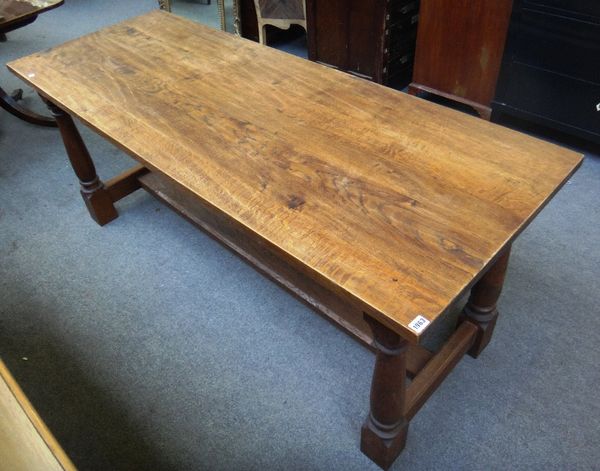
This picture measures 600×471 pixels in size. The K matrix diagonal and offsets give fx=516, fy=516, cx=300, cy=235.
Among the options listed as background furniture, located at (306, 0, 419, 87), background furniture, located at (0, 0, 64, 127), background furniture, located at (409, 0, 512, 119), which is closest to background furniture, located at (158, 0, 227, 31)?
background furniture, located at (306, 0, 419, 87)

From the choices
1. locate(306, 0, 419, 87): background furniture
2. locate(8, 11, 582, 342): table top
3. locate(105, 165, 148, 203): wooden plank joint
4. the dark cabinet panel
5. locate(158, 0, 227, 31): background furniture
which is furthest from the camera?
locate(158, 0, 227, 31): background furniture

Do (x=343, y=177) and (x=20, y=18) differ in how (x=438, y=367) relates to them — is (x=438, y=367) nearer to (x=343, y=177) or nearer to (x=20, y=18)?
(x=343, y=177)

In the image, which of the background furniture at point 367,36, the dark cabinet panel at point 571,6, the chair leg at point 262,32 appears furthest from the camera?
the chair leg at point 262,32

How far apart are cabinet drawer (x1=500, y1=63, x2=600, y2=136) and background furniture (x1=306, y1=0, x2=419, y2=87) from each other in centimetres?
60

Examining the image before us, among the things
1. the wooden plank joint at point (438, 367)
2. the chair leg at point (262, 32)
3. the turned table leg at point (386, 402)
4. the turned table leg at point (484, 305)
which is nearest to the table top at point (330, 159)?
the turned table leg at point (386, 402)

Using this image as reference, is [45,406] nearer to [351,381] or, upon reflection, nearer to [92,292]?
[92,292]

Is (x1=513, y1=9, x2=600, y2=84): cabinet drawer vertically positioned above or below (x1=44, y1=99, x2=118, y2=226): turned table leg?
above

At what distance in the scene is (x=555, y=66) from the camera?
1876mm

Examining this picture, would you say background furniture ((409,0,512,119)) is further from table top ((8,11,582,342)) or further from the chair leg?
the chair leg

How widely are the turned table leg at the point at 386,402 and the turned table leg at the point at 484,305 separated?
0.34 meters

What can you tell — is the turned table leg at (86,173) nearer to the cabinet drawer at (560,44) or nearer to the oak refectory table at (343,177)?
the oak refectory table at (343,177)

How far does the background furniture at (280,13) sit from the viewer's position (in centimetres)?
263

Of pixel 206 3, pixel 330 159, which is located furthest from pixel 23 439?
pixel 206 3

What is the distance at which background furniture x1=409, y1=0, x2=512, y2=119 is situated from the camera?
1.97 meters
